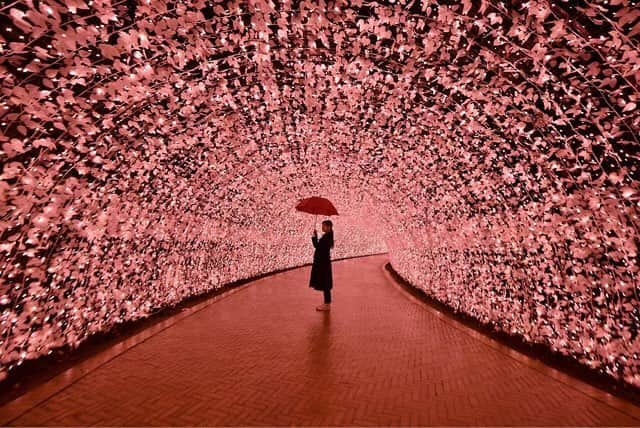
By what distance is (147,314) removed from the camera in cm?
773

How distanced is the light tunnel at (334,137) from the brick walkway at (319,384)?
77 centimetres

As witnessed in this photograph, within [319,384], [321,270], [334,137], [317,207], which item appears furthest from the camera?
[317,207]

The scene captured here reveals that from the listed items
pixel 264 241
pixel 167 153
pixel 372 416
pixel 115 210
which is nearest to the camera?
pixel 372 416

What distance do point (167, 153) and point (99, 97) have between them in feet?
7.93

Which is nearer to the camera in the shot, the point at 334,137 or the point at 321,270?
the point at 321,270

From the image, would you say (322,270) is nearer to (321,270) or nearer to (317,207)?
(321,270)

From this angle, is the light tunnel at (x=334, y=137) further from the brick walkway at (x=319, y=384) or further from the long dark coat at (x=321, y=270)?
the long dark coat at (x=321, y=270)

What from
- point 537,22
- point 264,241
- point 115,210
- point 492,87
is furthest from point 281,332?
point 264,241

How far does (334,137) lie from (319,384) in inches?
255

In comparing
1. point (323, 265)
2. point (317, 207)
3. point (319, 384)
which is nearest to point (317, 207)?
point (317, 207)

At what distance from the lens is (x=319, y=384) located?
454 centimetres

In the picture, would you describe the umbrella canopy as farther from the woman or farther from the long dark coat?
the long dark coat

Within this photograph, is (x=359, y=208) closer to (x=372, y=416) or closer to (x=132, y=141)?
(x=132, y=141)

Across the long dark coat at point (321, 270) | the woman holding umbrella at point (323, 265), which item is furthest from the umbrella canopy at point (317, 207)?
the long dark coat at point (321, 270)
